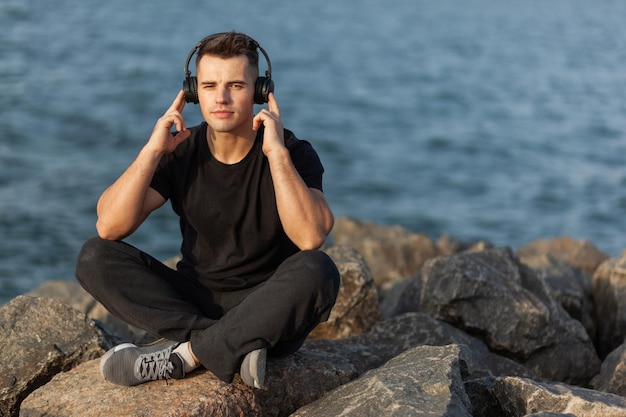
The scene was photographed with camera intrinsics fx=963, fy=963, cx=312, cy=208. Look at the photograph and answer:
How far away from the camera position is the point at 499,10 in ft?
131

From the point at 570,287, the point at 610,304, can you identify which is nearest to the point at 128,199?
the point at 570,287

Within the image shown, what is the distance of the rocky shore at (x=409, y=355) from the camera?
522 centimetres

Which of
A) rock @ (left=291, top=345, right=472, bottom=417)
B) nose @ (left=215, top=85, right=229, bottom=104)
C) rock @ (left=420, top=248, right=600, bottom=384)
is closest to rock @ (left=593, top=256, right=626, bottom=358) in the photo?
rock @ (left=420, top=248, right=600, bottom=384)

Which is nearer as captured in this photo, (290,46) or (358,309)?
(358,309)

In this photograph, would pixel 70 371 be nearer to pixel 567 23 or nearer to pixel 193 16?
pixel 193 16

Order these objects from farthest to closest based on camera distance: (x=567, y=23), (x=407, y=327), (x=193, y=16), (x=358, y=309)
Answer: (x=567, y=23), (x=193, y=16), (x=358, y=309), (x=407, y=327)

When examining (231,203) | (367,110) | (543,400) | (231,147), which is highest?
(231,147)

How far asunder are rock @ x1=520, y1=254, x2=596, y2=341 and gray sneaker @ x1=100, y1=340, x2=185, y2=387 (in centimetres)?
382

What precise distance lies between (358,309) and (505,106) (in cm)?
1909

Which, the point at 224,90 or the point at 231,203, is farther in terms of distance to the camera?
the point at 231,203

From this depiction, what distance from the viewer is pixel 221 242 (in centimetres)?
600

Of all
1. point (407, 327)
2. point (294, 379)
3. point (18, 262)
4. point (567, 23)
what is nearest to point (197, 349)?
point (294, 379)

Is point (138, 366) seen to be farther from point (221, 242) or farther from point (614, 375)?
point (614, 375)

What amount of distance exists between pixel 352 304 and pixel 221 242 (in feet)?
6.64
